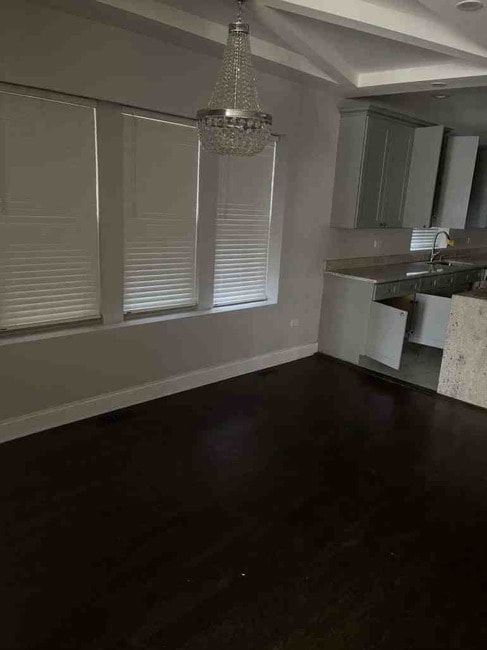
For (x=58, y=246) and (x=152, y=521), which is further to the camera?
(x=58, y=246)

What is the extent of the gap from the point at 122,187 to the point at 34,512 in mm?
2093

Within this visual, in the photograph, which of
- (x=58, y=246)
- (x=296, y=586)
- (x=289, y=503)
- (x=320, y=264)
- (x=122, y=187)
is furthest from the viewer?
(x=320, y=264)

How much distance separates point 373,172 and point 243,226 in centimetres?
157

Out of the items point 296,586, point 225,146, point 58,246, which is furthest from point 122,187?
point 296,586

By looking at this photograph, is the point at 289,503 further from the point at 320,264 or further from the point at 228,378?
the point at 320,264

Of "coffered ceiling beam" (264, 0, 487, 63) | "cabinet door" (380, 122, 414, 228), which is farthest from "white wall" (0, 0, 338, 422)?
"coffered ceiling beam" (264, 0, 487, 63)

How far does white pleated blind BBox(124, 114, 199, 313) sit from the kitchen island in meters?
2.21

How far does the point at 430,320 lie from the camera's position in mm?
5137

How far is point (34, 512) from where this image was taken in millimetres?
2436

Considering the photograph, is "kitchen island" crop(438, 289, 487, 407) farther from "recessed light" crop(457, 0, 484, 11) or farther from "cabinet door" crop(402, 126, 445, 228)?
"recessed light" crop(457, 0, 484, 11)

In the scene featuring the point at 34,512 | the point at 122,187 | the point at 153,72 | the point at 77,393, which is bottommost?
the point at 34,512

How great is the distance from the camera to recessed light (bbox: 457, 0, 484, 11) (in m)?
2.28

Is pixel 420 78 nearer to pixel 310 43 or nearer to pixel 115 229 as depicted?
pixel 310 43

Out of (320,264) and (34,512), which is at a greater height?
(320,264)
